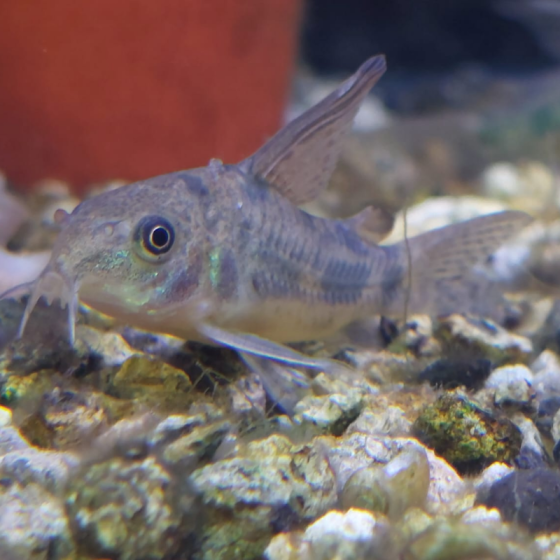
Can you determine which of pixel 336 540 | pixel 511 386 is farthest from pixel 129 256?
pixel 511 386

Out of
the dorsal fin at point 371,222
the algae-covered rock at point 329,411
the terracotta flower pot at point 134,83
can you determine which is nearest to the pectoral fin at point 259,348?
the algae-covered rock at point 329,411

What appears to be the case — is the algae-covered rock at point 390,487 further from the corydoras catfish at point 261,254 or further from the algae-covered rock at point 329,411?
the corydoras catfish at point 261,254

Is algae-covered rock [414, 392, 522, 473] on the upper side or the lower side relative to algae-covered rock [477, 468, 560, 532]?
upper

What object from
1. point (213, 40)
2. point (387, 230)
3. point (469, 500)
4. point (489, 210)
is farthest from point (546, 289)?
point (213, 40)

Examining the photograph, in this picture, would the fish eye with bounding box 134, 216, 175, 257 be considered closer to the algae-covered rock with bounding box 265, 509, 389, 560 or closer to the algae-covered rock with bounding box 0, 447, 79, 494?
the algae-covered rock with bounding box 0, 447, 79, 494

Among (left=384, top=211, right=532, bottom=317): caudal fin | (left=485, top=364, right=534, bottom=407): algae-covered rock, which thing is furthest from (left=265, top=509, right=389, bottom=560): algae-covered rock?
(left=384, top=211, right=532, bottom=317): caudal fin

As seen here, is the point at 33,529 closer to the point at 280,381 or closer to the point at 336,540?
the point at 336,540
